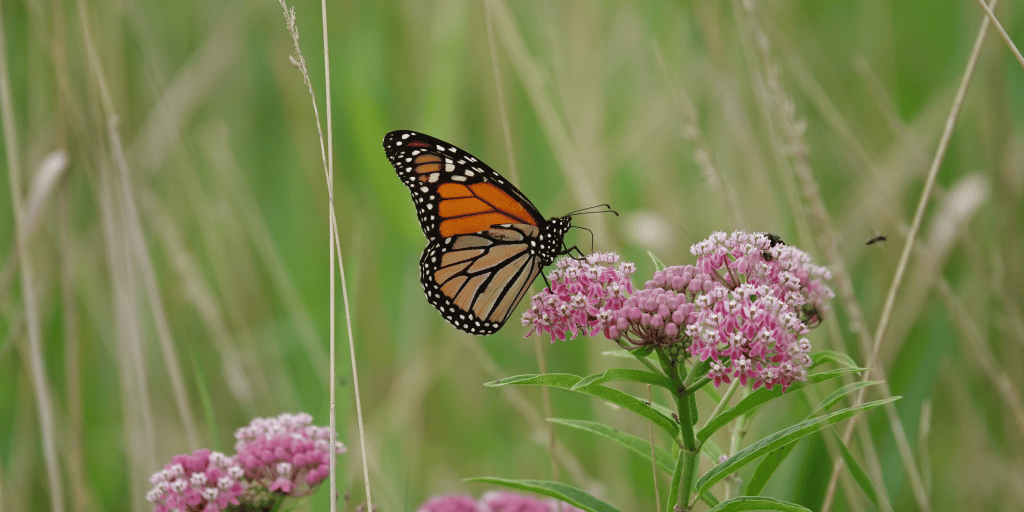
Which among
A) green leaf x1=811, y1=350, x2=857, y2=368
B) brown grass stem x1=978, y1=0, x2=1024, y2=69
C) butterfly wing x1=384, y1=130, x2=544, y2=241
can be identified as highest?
butterfly wing x1=384, y1=130, x2=544, y2=241

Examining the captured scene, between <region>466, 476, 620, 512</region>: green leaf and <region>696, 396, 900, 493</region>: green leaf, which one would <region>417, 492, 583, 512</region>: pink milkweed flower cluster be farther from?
<region>696, 396, 900, 493</region>: green leaf

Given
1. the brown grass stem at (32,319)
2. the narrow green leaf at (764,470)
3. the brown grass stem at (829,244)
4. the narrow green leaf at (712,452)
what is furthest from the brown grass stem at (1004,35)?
the brown grass stem at (32,319)

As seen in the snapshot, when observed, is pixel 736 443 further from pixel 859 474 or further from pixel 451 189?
pixel 451 189

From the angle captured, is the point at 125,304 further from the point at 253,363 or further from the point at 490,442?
the point at 490,442

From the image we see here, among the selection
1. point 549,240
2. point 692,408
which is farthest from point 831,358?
point 549,240

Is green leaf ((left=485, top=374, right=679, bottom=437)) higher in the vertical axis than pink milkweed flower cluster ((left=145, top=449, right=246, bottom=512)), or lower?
lower


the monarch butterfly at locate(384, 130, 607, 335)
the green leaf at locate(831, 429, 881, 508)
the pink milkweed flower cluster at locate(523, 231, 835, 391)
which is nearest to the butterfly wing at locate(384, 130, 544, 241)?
the monarch butterfly at locate(384, 130, 607, 335)

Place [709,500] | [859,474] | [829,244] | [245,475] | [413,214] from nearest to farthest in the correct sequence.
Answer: [859,474] < [709,500] < [245,475] < [829,244] < [413,214]
